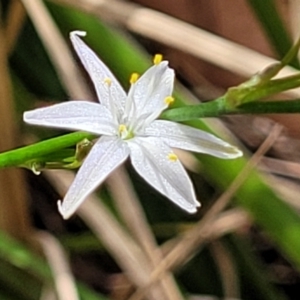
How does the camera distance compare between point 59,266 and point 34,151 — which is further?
point 59,266

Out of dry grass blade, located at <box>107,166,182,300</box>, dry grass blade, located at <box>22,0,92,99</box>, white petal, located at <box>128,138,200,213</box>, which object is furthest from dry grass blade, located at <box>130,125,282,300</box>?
white petal, located at <box>128,138,200,213</box>

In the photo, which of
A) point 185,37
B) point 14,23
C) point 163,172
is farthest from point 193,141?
point 14,23

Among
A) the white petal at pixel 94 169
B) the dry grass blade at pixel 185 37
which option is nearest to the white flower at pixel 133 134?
the white petal at pixel 94 169

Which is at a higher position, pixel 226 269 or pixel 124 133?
pixel 124 133

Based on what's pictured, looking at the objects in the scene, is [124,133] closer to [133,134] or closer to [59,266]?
[133,134]

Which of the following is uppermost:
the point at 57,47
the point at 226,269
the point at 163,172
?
the point at 57,47

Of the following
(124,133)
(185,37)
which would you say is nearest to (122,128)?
(124,133)

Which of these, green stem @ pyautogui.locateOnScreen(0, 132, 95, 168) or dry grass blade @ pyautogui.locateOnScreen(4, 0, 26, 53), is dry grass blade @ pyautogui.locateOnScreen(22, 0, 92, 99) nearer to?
dry grass blade @ pyautogui.locateOnScreen(4, 0, 26, 53)
